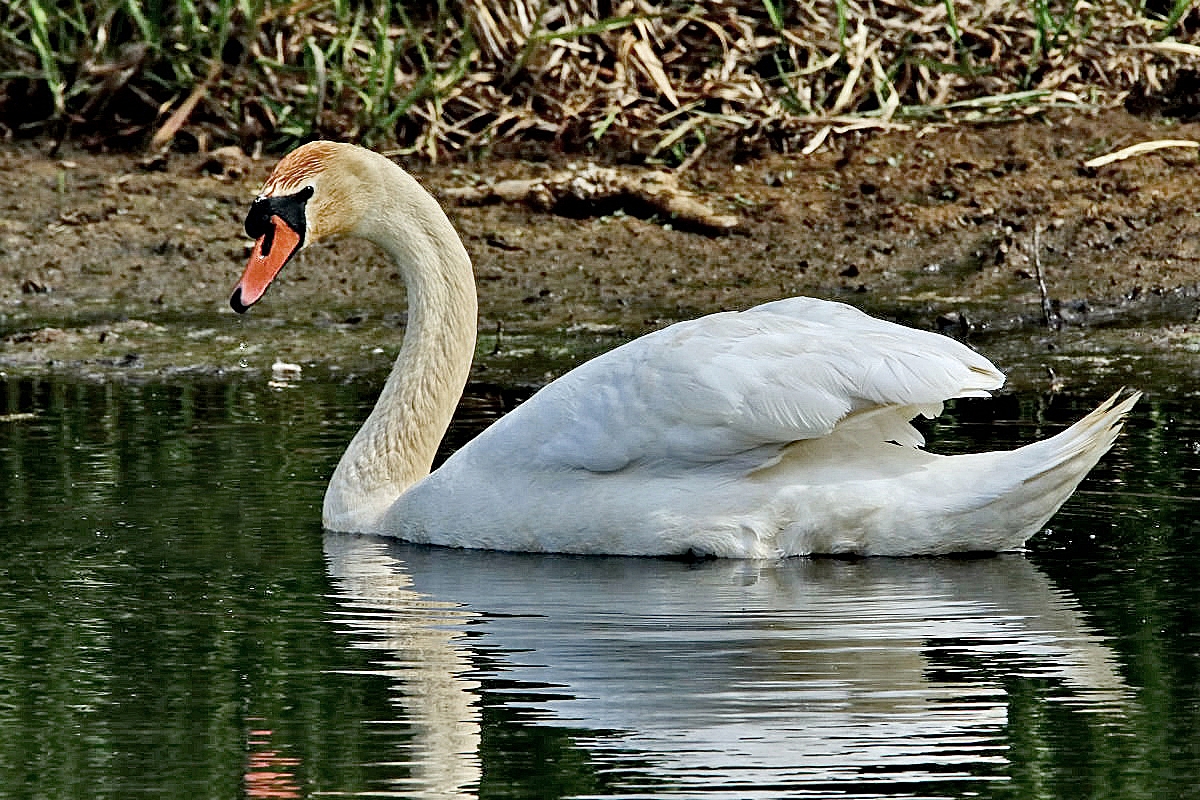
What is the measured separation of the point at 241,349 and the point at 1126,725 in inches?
245

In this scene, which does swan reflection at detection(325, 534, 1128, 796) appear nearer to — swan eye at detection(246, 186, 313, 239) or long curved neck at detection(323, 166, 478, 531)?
long curved neck at detection(323, 166, 478, 531)

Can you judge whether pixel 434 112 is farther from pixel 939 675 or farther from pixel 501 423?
pixel 939 675

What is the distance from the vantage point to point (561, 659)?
534cm

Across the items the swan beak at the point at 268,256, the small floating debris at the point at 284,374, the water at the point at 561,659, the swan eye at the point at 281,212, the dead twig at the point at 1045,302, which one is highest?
the swan eye at the point at 281,212

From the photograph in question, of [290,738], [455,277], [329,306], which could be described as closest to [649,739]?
[290,738]

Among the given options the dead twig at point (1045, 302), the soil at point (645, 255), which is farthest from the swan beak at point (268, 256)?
the dead twig at point (1045, 302)

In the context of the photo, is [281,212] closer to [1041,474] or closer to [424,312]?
[424,312]

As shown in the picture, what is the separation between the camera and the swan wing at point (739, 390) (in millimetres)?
6320

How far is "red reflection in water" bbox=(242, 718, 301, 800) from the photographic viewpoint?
4.38 meters

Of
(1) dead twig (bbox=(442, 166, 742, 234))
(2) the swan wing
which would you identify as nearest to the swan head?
(2) the swan wing

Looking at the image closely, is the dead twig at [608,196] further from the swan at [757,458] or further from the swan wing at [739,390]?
the swan wing at [739,390]

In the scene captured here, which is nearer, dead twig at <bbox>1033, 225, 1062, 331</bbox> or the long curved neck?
the long curved neck

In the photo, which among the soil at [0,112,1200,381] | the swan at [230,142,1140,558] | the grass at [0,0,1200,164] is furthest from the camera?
the grass at [0,0,1200,164]

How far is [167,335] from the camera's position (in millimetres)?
10602
